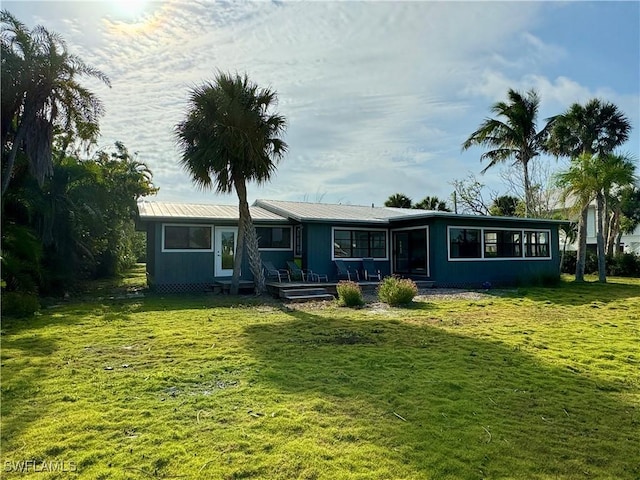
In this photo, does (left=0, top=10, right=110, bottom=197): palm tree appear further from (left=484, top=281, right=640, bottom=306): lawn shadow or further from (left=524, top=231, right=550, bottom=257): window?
(left=524, top=231, right=550, bottom=257): window

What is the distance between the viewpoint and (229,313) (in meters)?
9.95

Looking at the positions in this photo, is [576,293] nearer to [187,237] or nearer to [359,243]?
[359,243]

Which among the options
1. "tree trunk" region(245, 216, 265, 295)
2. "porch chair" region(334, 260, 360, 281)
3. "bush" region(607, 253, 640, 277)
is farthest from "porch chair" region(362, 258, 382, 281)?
"bush" region(607, 253, 640, 277)

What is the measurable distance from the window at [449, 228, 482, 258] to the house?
38 mm

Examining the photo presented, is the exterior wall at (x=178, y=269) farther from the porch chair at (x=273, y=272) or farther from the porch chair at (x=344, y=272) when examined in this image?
the porch chair at (x=344, y=272)

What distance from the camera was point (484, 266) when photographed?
16.7 meters

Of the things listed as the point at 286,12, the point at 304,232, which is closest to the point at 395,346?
the point at 286,12

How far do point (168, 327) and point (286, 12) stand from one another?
6.96 metres

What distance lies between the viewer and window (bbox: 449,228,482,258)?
52.8 ft

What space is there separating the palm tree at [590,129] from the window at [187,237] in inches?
751

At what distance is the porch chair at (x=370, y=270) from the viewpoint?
1644cm

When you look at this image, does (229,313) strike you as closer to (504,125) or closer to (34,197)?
(34,197)

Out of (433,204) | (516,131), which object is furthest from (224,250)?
(433,204)

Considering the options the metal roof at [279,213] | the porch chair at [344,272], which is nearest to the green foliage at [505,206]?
the metal roof at [279,213]
